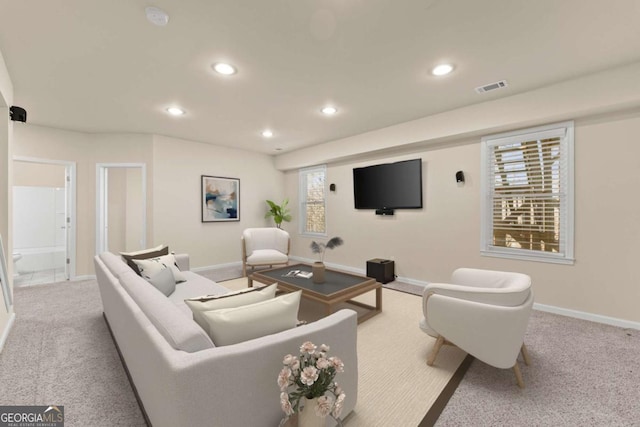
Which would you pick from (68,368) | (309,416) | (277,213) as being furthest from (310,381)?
(277,213)

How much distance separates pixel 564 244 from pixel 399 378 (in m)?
2.75

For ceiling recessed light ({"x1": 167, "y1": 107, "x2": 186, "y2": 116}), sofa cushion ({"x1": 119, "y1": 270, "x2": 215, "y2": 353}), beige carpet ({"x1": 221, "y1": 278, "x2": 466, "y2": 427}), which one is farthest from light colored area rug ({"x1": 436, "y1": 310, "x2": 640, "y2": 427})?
ceiling recessed light ({"x1": 167, "y1": 107, "x2": 186, "y2": 116})

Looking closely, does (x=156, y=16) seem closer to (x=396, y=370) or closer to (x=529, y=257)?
(x=396, y=370)

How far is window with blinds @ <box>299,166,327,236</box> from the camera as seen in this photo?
6062mm

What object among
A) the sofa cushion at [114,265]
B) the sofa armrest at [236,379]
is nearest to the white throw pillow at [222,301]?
the sofa armrest at [236,379]

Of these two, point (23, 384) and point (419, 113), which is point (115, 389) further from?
point (419, 113)

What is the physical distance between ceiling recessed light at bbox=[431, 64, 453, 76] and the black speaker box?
2.89m

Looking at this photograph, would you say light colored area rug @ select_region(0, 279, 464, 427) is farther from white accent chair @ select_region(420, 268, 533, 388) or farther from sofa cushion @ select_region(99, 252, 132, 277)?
sofa cushion @ select_region(99, 252, 132, 277)

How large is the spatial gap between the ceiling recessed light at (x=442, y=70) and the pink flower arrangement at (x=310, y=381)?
272 cm

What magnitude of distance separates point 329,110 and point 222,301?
3.01 m

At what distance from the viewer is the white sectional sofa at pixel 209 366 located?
101 centimetres

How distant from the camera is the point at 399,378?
6.57ft

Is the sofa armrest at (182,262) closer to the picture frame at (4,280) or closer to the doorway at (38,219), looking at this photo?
the picture frame at (4,280)

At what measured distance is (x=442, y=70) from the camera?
8.71 feet
